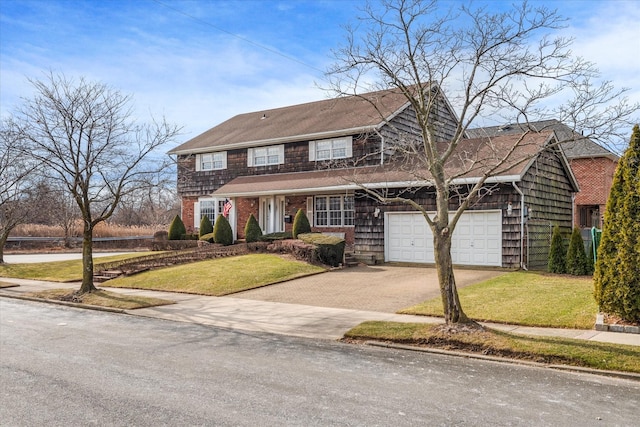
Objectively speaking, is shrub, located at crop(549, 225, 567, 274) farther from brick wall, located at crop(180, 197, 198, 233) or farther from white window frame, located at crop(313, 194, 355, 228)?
A: brick wall, located at crop(180, 197, 198, 233)

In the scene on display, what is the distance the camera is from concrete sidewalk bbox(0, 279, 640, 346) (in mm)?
9469

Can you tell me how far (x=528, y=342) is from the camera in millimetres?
8328

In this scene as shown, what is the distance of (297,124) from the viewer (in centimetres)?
2798

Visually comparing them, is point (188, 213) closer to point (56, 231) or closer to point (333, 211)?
point (333, 211)

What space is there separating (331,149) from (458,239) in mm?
8278

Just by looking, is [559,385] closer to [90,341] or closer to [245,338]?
[245,338]

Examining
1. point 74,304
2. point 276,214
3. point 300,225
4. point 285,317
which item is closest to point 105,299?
point 74,304

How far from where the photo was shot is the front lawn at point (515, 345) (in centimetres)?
740

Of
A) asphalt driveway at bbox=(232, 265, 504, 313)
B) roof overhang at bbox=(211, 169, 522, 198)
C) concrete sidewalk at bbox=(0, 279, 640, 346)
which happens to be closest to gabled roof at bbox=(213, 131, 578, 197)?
roof overhang at bbox=(211, 169, 522, 198)

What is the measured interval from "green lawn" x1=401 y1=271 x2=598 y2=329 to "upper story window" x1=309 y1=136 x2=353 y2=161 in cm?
1094

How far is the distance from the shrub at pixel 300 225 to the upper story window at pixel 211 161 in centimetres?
742

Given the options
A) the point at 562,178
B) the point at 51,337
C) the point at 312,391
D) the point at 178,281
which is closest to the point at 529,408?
the point at 312,391

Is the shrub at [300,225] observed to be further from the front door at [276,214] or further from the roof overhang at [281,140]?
the roof overhang at [281,140]

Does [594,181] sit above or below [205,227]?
above
